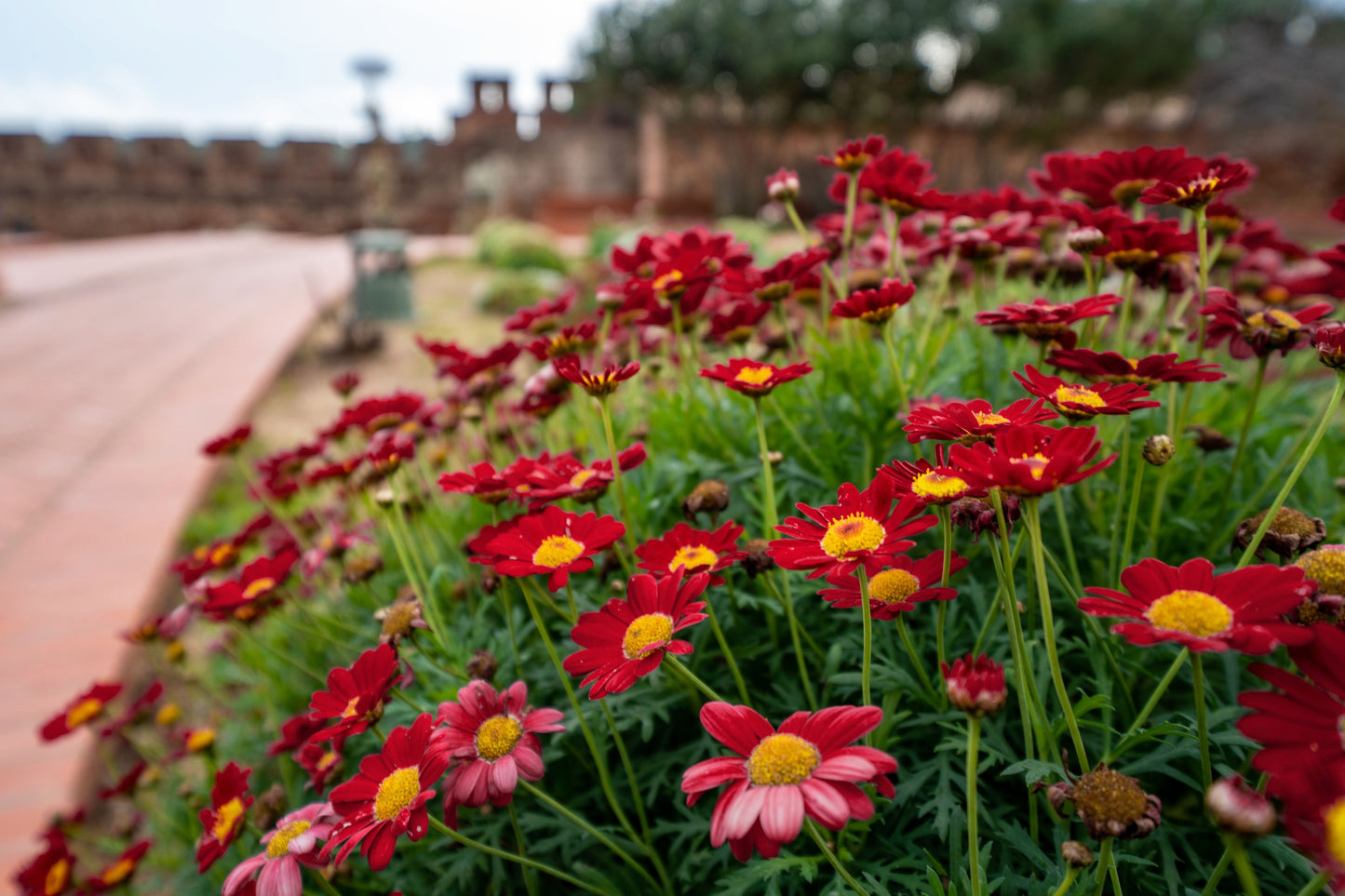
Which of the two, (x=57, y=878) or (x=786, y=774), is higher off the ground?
(x=786, y=774)

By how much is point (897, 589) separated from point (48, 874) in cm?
142

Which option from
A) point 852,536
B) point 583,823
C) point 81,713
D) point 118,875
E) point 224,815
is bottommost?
point 118,875

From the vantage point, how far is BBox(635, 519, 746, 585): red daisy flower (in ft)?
2.69

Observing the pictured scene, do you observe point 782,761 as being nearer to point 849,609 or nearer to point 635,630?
point 635,630

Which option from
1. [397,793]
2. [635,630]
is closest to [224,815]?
[397,793]

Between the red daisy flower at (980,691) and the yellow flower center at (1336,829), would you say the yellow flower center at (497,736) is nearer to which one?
the red daisy flower at (980,691)

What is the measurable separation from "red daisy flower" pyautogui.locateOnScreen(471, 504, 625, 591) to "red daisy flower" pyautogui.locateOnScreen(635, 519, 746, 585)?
6 centimetres

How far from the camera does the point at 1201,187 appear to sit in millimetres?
855

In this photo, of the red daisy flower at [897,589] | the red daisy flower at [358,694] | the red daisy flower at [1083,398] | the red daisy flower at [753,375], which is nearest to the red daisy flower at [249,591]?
the red daisy flower at [358,694]

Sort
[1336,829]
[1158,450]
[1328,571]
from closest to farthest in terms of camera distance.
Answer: [1336,829]
[1328,571]
[1158,450]

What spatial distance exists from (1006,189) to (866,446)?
0.60 meters

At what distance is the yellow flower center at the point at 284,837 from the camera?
806 mm

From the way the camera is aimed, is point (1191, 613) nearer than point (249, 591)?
Yes

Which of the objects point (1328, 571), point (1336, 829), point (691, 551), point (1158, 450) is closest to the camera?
point (1336, 829)
